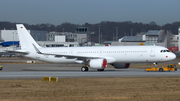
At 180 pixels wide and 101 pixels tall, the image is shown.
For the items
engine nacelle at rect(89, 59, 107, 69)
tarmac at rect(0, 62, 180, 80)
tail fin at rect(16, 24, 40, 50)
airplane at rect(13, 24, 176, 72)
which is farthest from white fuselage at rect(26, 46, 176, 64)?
tail fin at rect(16, 24, 40, 50)

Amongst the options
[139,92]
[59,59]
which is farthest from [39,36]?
[139,92]

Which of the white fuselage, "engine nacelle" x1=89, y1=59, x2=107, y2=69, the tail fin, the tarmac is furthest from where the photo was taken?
the tail fin

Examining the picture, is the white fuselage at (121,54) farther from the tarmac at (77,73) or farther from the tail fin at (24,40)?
the tail fin at (24,40)

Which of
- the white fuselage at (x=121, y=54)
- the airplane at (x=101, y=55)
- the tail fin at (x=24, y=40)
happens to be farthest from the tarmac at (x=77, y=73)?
the tail fin at (x=24, y=40)

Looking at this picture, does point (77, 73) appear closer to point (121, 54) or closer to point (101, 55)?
point (101, 55)

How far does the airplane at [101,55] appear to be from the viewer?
124 ft

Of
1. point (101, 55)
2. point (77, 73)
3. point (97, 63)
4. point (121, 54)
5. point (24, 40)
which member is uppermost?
point (24, 40)

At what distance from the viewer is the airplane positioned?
124 ft

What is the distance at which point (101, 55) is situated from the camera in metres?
39.8

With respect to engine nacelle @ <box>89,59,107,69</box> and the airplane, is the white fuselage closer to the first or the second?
the airplane

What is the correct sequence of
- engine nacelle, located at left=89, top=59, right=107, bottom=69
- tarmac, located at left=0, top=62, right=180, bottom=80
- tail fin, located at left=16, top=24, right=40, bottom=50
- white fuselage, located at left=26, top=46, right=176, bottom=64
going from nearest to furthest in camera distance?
tarmac, located at left=0, top=62, right=180, bottom=80 < engine nacelle, located at left=89, top=59, right=107, bottom=69 < white fuselage, located at left=26, top=46, right=176, bottom=64 < tail fin, located at left=16, top=24, right=40, bottom=50

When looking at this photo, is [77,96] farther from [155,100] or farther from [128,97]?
[155,100]

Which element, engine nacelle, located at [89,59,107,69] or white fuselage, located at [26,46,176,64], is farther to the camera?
white fuselage, located at [26,46,176,64]

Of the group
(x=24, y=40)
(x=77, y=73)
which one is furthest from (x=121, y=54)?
(x=24, y=40)
